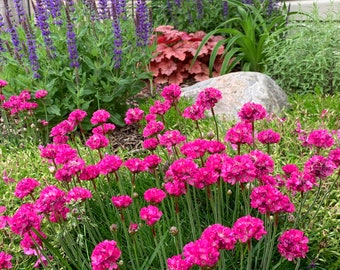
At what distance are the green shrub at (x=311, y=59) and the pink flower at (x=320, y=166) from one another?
283cm

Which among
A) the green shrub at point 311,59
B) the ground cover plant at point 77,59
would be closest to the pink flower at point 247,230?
the ground cover plant at point 77,59

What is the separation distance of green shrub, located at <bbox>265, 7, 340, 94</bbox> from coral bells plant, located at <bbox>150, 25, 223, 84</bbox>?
0.92 meters

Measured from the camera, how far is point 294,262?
90.7 inches

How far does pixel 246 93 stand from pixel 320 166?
2682mm

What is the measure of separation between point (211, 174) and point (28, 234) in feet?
2.37

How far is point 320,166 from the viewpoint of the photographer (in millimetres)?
1807

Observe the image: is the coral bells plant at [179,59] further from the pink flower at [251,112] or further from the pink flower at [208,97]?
the pink flower at [251,112]

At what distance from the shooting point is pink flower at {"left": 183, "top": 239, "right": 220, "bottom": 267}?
4.48ft

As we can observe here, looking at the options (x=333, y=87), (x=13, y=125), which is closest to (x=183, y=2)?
(x=333, y=87)

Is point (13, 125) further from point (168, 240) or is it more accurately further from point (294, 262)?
point (294, 262)

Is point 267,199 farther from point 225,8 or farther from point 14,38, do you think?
point 225,8

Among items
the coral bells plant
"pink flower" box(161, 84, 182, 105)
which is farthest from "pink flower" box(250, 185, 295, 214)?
the coral bells plant

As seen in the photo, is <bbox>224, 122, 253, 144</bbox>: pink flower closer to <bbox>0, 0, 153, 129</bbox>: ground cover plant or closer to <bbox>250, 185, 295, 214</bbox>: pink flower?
<bbox>250, 185, 295, 214</bbox>: pink flower

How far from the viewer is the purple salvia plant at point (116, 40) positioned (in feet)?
13.8
